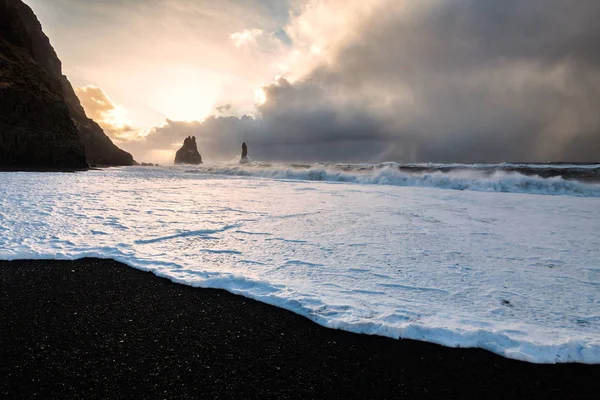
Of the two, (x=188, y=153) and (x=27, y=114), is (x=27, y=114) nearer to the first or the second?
(x=27, y=114)

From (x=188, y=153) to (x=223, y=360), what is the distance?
136 meters

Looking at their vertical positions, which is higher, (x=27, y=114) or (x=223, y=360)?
(x=27, y=114)

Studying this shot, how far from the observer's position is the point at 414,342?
69.6 inches

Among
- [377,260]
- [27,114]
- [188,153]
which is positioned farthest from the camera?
[188,153]

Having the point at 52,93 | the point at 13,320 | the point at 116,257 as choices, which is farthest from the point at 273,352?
the point at 52,93

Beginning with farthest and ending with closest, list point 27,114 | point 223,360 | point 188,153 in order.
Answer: point 188,153 → point 27,114 → point 223,360

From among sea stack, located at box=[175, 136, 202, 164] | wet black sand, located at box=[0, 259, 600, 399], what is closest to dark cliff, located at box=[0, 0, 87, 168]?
wet black sand, located at box=[0, 259, 600, 399]

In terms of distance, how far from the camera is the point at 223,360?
1.56 meters

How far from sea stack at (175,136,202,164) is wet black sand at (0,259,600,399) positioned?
13421cm

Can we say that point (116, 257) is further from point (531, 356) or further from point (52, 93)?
point (52, 93)

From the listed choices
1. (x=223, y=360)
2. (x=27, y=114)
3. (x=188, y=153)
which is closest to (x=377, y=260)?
(x=223, y=360)

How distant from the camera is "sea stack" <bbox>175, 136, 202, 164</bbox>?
416 ft

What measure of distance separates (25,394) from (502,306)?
9.49 ft

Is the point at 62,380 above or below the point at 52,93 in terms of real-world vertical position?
below
